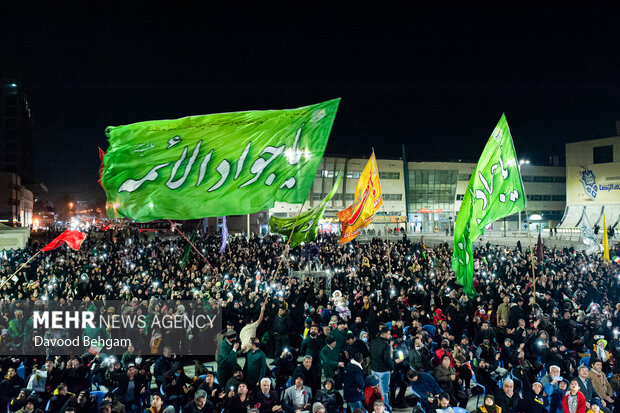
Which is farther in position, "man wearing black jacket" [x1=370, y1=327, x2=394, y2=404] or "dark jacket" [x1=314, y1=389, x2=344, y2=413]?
"man wearing black jacket" [x1=370, y1=327, x2=394, y2=404]

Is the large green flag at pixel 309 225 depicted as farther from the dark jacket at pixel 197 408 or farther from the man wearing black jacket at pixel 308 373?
the dark jacket at pixel 197 408

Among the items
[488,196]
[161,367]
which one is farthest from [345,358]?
[488,196]

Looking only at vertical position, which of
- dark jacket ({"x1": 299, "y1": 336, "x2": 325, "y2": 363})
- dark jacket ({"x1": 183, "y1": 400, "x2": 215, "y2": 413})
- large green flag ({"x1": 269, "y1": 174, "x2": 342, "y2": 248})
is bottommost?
dark jacket ({"x1": 183, "y1": 400, "x2": 215, "y2": 413})

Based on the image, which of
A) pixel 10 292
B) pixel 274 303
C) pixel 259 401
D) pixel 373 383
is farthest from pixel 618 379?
pixel 10 292

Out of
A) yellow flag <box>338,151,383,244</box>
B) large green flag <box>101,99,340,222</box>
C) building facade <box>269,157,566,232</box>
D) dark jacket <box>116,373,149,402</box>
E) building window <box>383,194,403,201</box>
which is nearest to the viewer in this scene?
large green flag <box>101,99,340,222</box>

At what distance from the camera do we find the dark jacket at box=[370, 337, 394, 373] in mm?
6750

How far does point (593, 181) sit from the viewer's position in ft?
162

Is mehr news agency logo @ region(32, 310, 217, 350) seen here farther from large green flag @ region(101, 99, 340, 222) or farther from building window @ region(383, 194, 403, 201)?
building window @ region(383, 194, 403, 201)

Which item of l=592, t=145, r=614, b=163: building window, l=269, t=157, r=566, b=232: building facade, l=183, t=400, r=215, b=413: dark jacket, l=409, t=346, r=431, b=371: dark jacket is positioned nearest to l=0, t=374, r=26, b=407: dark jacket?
l=183, t=400, r=215, b=413: dark jacket

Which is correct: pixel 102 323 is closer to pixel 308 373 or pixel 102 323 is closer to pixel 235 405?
pixel 235 405

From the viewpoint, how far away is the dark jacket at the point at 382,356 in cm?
675

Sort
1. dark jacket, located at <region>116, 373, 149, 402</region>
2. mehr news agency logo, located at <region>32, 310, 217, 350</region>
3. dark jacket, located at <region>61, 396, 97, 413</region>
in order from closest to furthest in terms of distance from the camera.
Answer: dark jacket, located at <region>61, 396, 97, 413</region>
dark jacket, located at <region>116, 373, 149, 402</region>
mehr news agency logo, located at <region>32, 310, 217, 350</region>

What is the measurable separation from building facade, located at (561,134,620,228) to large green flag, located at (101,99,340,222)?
161 ft

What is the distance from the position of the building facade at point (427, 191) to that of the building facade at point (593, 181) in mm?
7929
